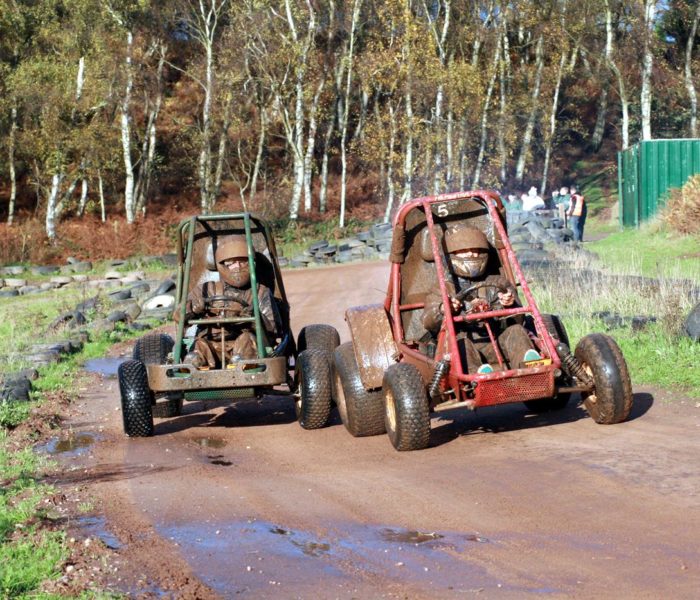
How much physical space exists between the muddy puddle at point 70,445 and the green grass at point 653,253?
10.2m

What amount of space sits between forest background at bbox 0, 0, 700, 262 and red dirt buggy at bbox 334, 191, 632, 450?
32641mm

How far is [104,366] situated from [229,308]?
219 inches

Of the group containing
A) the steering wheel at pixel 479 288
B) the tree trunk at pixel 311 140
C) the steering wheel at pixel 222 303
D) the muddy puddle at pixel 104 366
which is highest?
the tree trunk at pixel 311 140

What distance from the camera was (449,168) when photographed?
43219 millimetres

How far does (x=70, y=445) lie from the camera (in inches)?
383

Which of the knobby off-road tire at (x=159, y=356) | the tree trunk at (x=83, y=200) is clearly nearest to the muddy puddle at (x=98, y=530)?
the knobby off-road tire at (x=159, y=356)

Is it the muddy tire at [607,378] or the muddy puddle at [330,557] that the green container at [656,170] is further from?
the muddy puddle at [330,557]

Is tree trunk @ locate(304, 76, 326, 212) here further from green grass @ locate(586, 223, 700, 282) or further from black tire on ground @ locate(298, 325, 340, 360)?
black tire on ground @ locate(298, 325, 340, 360)

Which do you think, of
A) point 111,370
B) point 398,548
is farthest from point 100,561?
point 111,370

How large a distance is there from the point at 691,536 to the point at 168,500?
334 centimetres

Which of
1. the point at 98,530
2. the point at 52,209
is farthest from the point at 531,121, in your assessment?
the point at 98,530

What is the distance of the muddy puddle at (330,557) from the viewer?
17.4 ft

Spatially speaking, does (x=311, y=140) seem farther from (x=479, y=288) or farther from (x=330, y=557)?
(x=330, y=557)

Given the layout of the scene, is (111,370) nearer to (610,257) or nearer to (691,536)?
(691,536)
